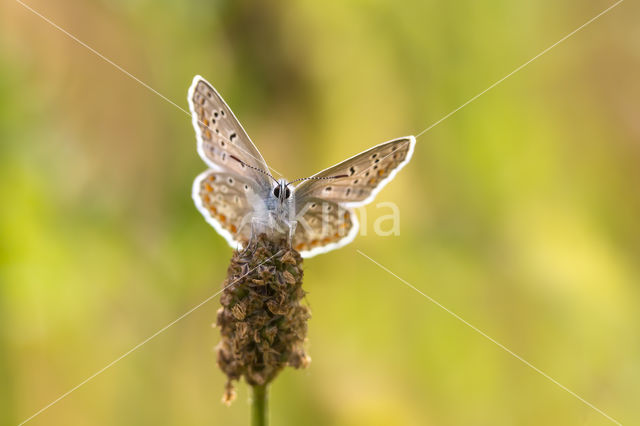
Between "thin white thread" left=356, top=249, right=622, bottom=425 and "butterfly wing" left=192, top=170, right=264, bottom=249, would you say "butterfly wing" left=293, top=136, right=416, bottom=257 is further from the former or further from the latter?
"thin white thread" left=356, top=249, right=622, bottom=425

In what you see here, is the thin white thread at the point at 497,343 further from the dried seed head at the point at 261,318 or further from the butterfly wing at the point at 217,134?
the dried seed head at the point at 261,318

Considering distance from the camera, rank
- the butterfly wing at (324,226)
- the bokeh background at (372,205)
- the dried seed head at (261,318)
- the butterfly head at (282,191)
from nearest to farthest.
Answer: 1. the dried seed head at (261,318)
2. the butterfly head at (282,191)
3. the butterfly wing at (324,226)
4. the bokeh background at (372,205)

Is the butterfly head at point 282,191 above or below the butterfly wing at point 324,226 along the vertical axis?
above

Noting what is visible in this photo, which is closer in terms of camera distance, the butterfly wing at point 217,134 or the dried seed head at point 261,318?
the dried seed head at point 261,318

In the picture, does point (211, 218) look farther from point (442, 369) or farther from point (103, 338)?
point (442, 369)

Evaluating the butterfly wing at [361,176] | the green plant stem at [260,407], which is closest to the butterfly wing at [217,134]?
the butterfly wing at [361,176]

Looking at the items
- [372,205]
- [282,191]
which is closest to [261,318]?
[282,191]

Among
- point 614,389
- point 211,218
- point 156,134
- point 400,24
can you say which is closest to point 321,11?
point 400,24

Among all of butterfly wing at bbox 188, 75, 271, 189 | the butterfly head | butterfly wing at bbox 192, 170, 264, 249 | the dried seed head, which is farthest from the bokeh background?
the dried seed head
